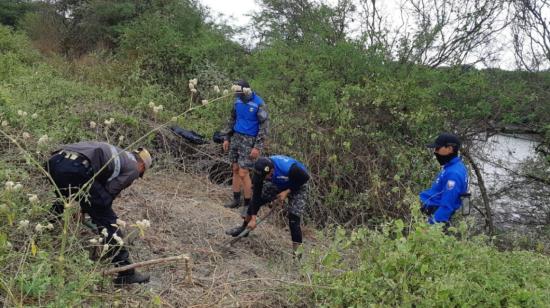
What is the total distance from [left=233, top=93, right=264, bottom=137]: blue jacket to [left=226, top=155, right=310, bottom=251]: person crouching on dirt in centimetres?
136

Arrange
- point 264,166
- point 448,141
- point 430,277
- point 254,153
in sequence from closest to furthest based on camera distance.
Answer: point 430,277
point 448,141
point 264,166
point 254,153

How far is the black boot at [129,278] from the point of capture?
349 centimetres

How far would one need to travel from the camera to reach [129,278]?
3543mm

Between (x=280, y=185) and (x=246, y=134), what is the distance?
1497 millimetres

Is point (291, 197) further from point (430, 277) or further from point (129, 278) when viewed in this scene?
point (430, 277)

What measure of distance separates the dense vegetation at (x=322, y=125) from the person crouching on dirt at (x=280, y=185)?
2.81ft

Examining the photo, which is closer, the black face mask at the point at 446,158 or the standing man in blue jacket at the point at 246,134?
the black face mask at the point at 446,158

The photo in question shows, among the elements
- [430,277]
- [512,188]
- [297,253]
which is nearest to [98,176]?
[297,253]

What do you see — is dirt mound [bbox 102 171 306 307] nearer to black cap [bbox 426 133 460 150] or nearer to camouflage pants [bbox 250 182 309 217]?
camouflage pants [bbox 250 182 309 217]

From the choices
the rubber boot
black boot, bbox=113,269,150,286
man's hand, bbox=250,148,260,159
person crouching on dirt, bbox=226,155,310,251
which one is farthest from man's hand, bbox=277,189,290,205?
black boot, bbox=113,269,150,286

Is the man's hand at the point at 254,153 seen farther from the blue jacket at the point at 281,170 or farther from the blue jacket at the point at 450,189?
the blue jacket at the point at 450,189

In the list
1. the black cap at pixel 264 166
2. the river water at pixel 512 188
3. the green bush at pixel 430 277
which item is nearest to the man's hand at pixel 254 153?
the black cap at pixel 264 166

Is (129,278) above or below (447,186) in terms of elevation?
below

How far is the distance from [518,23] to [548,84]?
4.72 feet
